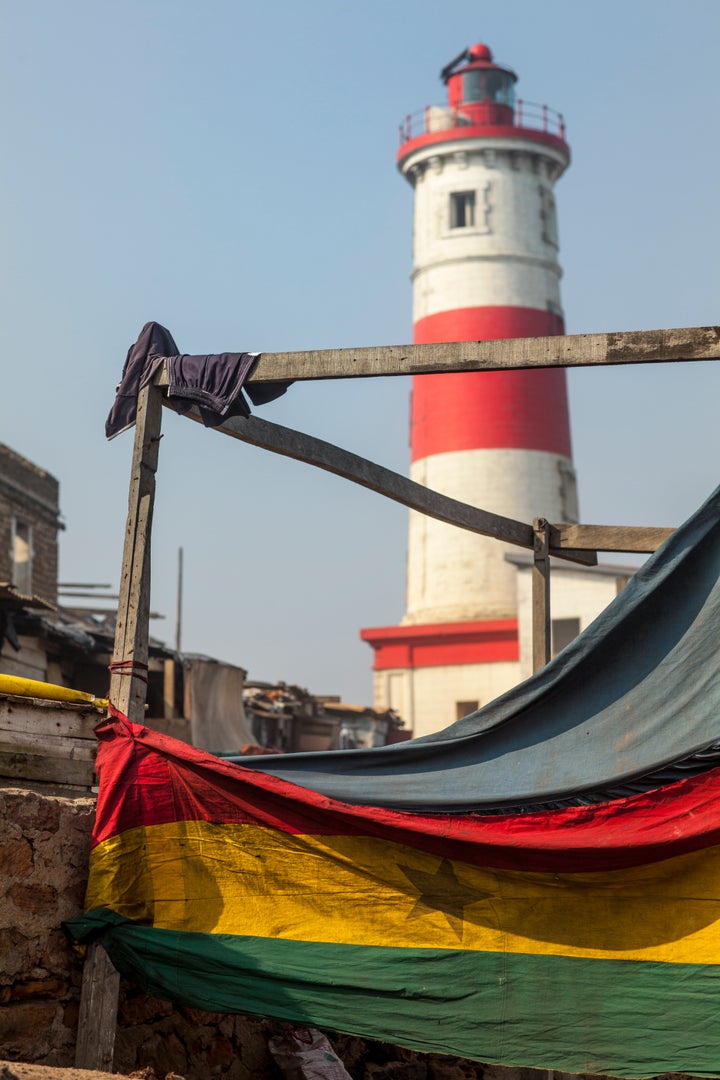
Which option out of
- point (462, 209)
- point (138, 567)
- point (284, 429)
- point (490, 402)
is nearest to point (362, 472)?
point (284, 429)

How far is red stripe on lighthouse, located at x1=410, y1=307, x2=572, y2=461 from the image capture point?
29.4m

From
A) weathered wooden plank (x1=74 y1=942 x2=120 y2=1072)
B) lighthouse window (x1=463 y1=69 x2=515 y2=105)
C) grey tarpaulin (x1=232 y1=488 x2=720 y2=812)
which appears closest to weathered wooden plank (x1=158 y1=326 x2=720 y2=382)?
grey tarpaulin (x1=232 y1=488 x2=720 y2=812)

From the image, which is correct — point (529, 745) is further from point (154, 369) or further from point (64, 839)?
point (154, 369)

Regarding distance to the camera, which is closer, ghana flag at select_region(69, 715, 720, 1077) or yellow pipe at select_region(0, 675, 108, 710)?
ghana flag at select_region(69, 715, 720, 1077)

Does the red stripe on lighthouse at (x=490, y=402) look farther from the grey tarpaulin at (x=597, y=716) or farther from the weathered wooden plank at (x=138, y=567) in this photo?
the grey tarpaulin at (x=597, y=716)

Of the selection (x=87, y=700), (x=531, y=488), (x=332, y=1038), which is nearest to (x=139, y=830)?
(x=87, y=700)

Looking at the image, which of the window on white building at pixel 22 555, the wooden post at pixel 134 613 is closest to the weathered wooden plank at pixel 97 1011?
the wooden post at pixel 134 613

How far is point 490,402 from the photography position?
29562 mm

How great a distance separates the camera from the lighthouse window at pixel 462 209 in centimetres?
3209

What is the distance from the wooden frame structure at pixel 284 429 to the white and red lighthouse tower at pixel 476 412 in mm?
21989

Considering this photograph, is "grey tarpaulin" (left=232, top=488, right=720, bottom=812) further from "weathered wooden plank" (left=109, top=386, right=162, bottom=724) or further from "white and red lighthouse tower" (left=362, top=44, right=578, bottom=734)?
"white and red lighthouse tower" (left=362, top=44, right=578, bottom=734)

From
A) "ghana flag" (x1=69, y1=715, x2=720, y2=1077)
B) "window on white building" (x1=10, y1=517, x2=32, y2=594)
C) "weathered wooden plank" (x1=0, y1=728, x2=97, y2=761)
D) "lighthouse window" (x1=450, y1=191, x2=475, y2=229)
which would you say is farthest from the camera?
"lighthouse window" (x1=450, y1=191, x2=475, y2=229)

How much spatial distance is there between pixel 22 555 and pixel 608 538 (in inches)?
563

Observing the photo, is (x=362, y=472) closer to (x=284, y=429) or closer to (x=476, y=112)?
(x=284, y=429)
